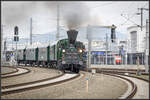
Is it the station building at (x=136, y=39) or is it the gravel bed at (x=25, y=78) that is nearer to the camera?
the gravel bed at (x=25, y=78)

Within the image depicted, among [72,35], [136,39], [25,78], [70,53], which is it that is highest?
[136,39]

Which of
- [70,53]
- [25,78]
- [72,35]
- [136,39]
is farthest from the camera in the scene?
[136,39]

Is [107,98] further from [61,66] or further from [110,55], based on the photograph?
[110,55]

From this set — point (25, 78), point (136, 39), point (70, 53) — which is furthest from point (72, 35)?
point (136, 39)

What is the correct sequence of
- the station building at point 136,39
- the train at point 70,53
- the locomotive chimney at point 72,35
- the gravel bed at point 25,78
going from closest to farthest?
1. the gravel bed at point 25,78
2. the locomotive chimney at point 72,35
3. the train at point 70,53
4. the station building at point 136,39

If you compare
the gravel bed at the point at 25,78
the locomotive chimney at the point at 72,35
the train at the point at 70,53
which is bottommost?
the gravel bed at the point at 25,78

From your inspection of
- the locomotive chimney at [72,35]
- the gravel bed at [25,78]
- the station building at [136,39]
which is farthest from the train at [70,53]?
the station building at [136,39]

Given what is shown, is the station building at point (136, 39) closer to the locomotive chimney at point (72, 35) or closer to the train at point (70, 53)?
the train at point (70, 53)

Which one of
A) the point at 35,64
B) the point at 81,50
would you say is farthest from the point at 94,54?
the point at 81,50

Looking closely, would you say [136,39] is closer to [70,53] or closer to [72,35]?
[70,53]

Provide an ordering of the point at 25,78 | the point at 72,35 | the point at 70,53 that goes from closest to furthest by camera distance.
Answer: the point at 25,78
the point at 72,35
the point at 70,53

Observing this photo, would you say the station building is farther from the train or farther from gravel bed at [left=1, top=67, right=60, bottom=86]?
gravel bed at [left=1, top=67, right=60, bottom=86]

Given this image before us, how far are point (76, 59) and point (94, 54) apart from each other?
1000 inches

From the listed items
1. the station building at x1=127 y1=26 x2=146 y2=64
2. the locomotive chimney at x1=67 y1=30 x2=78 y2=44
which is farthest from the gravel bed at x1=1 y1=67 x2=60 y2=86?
the station building at x1=127 y1=26 x2=146 y2=64
